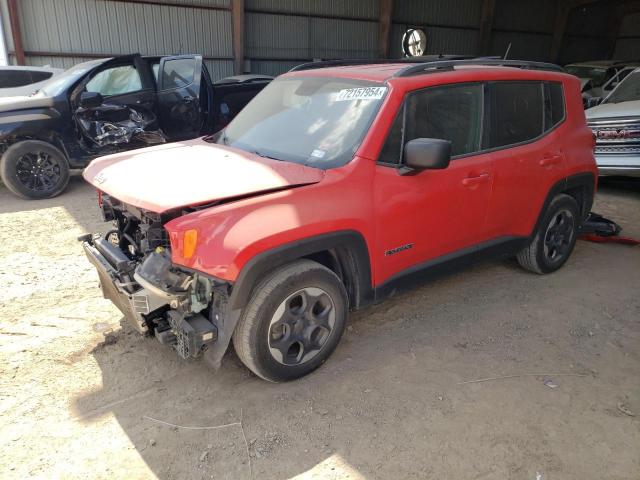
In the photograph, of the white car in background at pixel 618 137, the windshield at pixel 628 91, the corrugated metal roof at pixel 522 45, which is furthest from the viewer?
the corrugated metal roof at pixel 522 45

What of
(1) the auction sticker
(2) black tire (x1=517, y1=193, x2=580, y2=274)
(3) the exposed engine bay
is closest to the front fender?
(1) the auction sticker

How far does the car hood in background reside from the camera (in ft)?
23.5

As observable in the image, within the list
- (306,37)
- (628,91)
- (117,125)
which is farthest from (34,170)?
(306,37)

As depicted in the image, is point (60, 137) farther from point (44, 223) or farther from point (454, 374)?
point (454, 374)

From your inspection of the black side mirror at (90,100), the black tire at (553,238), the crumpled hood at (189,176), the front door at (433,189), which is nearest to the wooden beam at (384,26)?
the black side mirror at (90,100)

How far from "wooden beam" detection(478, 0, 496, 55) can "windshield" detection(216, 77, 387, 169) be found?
57.0 ft

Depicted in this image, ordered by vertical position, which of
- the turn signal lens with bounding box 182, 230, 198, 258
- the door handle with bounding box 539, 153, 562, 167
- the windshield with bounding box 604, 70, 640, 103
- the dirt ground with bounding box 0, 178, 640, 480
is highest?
the windshield with bounding box 604, 70, 640, 103

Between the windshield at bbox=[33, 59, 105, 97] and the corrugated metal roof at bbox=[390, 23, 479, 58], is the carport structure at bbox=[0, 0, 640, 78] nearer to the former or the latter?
Answer: the corrugated metal roof at bbox=[390, 23, 479, 58]

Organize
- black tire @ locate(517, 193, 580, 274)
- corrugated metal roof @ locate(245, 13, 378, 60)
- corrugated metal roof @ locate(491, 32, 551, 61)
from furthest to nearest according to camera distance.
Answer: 1. corrugated metal roof @ locate(491, 32, 551, 61)
2. corrugated metal roof @ locate(245, 13, 378, 60)
3. black tire @ locate(517, 193, 580, 274)

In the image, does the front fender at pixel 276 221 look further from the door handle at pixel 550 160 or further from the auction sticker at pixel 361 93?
the door handle at pixel 550 160

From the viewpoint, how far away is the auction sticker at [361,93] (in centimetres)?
323

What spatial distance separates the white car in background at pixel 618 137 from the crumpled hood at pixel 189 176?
6.01 metres

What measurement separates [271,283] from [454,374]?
1.36m

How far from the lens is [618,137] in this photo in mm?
7184
